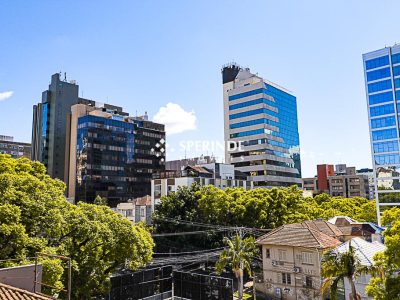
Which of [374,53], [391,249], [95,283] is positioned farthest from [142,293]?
[374,53]

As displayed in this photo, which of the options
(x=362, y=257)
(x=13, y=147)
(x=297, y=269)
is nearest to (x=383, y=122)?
(x=297, y=269)

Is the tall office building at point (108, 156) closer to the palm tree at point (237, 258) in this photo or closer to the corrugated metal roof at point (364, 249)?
the palm tree at point (237, 258)

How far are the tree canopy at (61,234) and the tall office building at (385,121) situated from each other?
2051 inches

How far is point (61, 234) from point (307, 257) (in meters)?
23.1

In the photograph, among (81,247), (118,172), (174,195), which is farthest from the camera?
(118,172)

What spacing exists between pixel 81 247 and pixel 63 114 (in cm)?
8989

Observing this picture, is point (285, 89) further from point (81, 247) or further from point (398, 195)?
point (81, 247)

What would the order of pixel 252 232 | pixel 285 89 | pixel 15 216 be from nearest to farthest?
1. pixel 15 216
2. pixel 252 232
3. pixel 285 89

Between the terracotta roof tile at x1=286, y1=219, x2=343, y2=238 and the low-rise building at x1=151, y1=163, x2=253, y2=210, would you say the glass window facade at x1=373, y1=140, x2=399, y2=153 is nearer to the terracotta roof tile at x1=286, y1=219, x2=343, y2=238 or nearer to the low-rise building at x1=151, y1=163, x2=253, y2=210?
the low-rise building at x1=151, y1=163, x2=253, y2=210

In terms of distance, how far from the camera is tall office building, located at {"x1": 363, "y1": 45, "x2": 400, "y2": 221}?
61.4m

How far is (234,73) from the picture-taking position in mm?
105625

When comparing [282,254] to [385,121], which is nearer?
[282,254]

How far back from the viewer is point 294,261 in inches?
1320

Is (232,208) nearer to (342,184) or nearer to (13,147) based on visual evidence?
(342,184)
